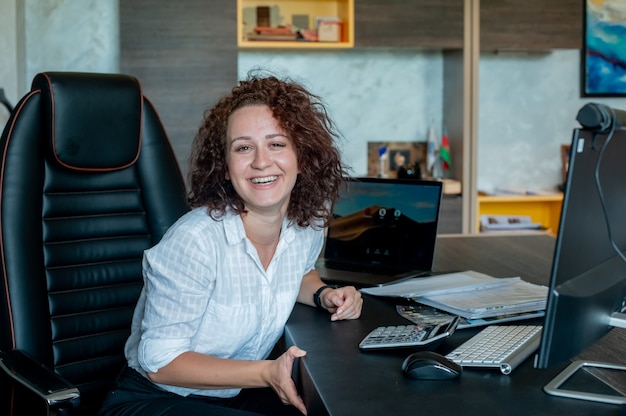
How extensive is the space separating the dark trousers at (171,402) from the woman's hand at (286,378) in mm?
111

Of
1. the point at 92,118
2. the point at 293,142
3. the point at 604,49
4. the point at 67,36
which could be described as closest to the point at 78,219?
the point at 92,118

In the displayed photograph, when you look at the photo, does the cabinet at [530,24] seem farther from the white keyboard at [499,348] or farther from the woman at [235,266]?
the white keyboard at [499,348]

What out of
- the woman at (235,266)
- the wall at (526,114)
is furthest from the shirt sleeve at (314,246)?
the wall at (526,114)

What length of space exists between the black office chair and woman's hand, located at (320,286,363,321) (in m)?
0.48

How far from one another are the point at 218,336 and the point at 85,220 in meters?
0.53

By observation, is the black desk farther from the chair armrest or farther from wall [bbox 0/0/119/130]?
wall [bbox 0/0/119/130]

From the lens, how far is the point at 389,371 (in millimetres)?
1270

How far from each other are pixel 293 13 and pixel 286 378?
128 inches

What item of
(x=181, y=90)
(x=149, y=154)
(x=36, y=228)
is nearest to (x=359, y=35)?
(x=181, y=90)

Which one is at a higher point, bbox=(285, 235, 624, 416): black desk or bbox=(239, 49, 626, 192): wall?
bbox=(239, 49, 626, 192): wall

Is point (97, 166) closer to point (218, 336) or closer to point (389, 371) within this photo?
point (218, 336)

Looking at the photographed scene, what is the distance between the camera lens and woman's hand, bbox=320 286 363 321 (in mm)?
1646

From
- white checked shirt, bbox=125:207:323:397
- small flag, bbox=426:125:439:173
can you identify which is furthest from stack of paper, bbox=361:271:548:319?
small flag, bbox=426:125:439:173

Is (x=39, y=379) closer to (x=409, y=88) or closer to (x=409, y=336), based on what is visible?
(x=409, y=336)
